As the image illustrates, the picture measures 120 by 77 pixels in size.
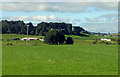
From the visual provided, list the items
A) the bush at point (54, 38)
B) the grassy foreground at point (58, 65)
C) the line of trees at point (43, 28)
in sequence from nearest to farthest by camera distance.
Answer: the grassy foreground at point (58, 65), the bush at point (54, 38), the line of trees at point (43, 28)

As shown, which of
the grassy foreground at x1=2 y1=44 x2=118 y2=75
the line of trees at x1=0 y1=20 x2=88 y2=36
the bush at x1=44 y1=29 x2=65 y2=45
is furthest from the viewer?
the line of trees at x1=0 y1=20 x2=88 y2=36

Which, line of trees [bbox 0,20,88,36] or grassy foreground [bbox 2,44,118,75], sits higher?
line of trees [bbox 0,20,88,36]

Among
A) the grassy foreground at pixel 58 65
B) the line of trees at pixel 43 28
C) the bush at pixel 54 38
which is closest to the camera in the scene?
the grassy foreground at pixel 58 65

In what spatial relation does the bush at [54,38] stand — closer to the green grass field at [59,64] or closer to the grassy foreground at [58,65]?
the green grass field at [59,64]

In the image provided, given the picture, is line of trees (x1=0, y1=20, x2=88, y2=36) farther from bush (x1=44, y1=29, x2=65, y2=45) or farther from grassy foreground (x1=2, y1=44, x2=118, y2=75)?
grassy foreground (x1=2, y1=44, x2=118, y2=75)

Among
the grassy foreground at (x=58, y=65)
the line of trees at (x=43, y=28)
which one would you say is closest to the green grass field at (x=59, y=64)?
the grassy foreground at (x=58, y=65)

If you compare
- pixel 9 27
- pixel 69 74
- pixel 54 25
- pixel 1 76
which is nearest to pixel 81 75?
pixel 69 74

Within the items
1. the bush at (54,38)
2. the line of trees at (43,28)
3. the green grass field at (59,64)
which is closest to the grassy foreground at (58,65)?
the green grass field at (59,64)

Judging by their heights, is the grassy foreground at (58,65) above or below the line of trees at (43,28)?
below

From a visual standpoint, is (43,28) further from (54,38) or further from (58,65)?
(58,65)

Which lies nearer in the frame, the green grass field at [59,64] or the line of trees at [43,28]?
the green grass field at [59,64]

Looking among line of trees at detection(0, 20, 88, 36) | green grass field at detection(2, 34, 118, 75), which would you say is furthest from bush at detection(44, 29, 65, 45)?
green grass field at detection(2, 34, 118, 75)

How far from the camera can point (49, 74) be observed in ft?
47.1

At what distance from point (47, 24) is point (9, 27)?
1819 inches
